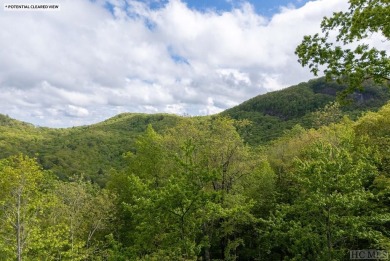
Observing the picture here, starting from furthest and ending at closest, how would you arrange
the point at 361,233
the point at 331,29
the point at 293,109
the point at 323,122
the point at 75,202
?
the point at 293,109 → the point at 323,122 → the point at 75,202 → the point at 361,233 → the point at 331,29

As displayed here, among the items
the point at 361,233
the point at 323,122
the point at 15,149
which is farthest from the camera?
the point at 15,149

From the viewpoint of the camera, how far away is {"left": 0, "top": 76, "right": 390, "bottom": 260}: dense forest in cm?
2136

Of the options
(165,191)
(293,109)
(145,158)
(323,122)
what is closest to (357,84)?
(165,191)

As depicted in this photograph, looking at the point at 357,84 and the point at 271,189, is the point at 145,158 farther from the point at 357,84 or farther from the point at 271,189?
the point at 357,84

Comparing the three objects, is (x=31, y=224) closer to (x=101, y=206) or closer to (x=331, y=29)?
(x=101, y=206)

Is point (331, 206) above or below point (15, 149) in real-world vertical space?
below

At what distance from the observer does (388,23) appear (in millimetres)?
8320

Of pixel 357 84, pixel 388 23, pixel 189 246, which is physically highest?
pixel 388 23

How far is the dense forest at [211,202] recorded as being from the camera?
70.1 ft

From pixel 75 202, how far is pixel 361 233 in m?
22.7

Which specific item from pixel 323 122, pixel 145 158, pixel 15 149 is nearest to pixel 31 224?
pixel 145 158

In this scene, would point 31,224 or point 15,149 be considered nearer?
Answer: point 31,224

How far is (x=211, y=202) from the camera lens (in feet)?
71.3

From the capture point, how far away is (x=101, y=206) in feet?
99.7
